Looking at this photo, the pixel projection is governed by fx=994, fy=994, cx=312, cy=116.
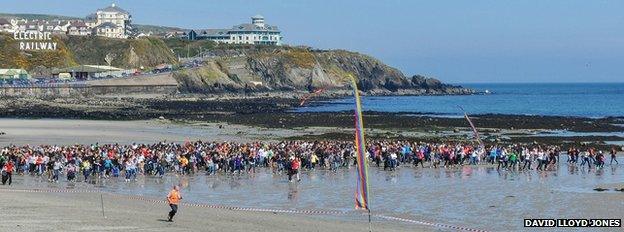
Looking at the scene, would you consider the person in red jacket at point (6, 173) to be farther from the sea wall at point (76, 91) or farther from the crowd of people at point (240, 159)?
the sea wall at point (76, 91)

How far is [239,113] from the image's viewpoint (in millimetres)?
94375

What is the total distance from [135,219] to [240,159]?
1588cm

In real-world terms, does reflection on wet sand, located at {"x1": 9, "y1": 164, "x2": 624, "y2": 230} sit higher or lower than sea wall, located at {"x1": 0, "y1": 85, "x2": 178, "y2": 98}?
lower

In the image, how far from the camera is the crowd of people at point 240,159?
118 feet

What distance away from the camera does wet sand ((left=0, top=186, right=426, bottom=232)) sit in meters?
22.0

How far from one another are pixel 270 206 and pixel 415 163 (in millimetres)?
16087

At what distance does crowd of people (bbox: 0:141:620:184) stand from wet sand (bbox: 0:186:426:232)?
7169 millimetres

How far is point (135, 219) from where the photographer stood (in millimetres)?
23344

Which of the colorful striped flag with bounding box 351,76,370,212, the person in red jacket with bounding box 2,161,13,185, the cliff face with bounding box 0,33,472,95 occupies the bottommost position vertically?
the person in red jacket with bounding box 2,161,13,185

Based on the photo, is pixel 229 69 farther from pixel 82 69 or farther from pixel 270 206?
pixel 270 206

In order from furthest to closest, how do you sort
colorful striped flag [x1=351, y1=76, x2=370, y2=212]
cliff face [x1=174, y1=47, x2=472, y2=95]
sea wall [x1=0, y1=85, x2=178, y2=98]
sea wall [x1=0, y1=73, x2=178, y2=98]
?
1. cliff face [x1=174, y1=47, x2=472, y2=95]
2. sea wall [x1=0, y1=73, x2=178, y2=98]
3. sea wall [x1=0, y1=85, x2=178, y2=98]
4. colorful striped flag [x1=351, y1=76, x2=370, y2=212]

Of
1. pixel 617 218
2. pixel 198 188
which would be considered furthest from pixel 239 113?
pixel 617 218

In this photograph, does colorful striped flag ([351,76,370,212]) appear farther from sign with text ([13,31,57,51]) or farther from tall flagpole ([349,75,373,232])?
sign with text ([13,31,57,51])

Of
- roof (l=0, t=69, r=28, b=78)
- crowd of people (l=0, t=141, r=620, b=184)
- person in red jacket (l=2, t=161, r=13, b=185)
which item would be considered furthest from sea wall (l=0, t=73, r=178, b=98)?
person in red jacket (l=2, t=161, r=13, b=185)
